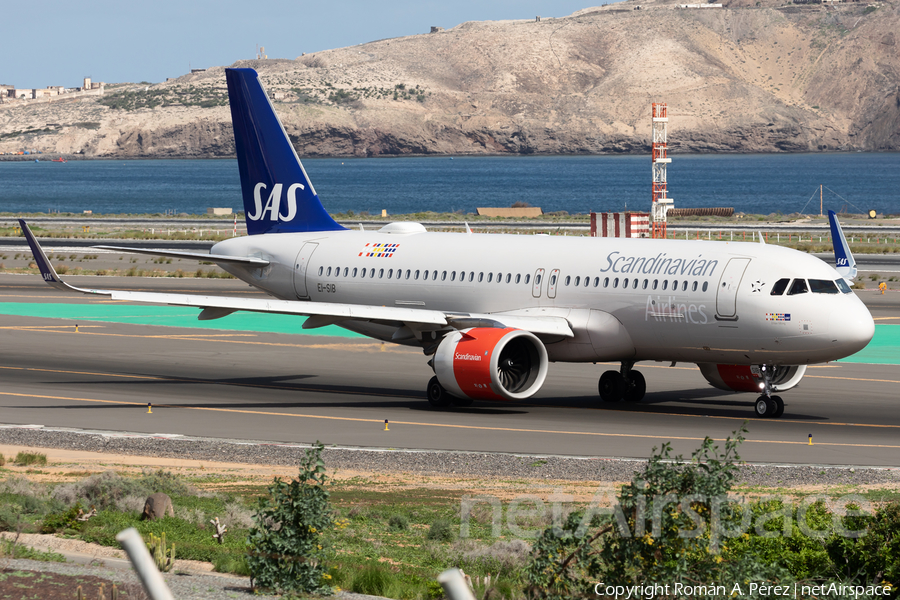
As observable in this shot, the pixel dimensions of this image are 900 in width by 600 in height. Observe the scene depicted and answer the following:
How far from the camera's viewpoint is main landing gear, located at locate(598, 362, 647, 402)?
3366cm

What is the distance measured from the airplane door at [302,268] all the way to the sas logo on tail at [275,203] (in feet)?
6.89

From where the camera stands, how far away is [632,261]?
31.7 meters

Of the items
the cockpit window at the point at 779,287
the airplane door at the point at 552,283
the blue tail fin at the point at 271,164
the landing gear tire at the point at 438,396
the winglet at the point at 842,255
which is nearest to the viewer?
the cockpit window at the point at 779,287

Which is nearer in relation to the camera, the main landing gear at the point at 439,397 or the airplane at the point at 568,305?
the airplane at the point at 568,305

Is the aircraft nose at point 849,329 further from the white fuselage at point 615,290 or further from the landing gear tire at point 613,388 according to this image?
the landing gear tire at point 613,388

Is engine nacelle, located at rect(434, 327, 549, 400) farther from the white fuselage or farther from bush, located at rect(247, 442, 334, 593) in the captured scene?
bush, located at rect(247, 442, 334, 593)

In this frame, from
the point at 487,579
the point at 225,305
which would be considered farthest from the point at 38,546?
the point at 225,305

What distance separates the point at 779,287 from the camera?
2941 cm

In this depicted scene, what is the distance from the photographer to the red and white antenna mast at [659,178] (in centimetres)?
8712

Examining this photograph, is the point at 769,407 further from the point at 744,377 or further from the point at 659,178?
the point at 659,178

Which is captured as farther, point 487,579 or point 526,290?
point 526,290

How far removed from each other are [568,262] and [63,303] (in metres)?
34.8

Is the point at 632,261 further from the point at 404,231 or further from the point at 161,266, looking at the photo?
the point at 161,266

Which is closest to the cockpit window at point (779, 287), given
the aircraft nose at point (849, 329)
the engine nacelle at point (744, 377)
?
the aircraft nose at point (849, 329)
